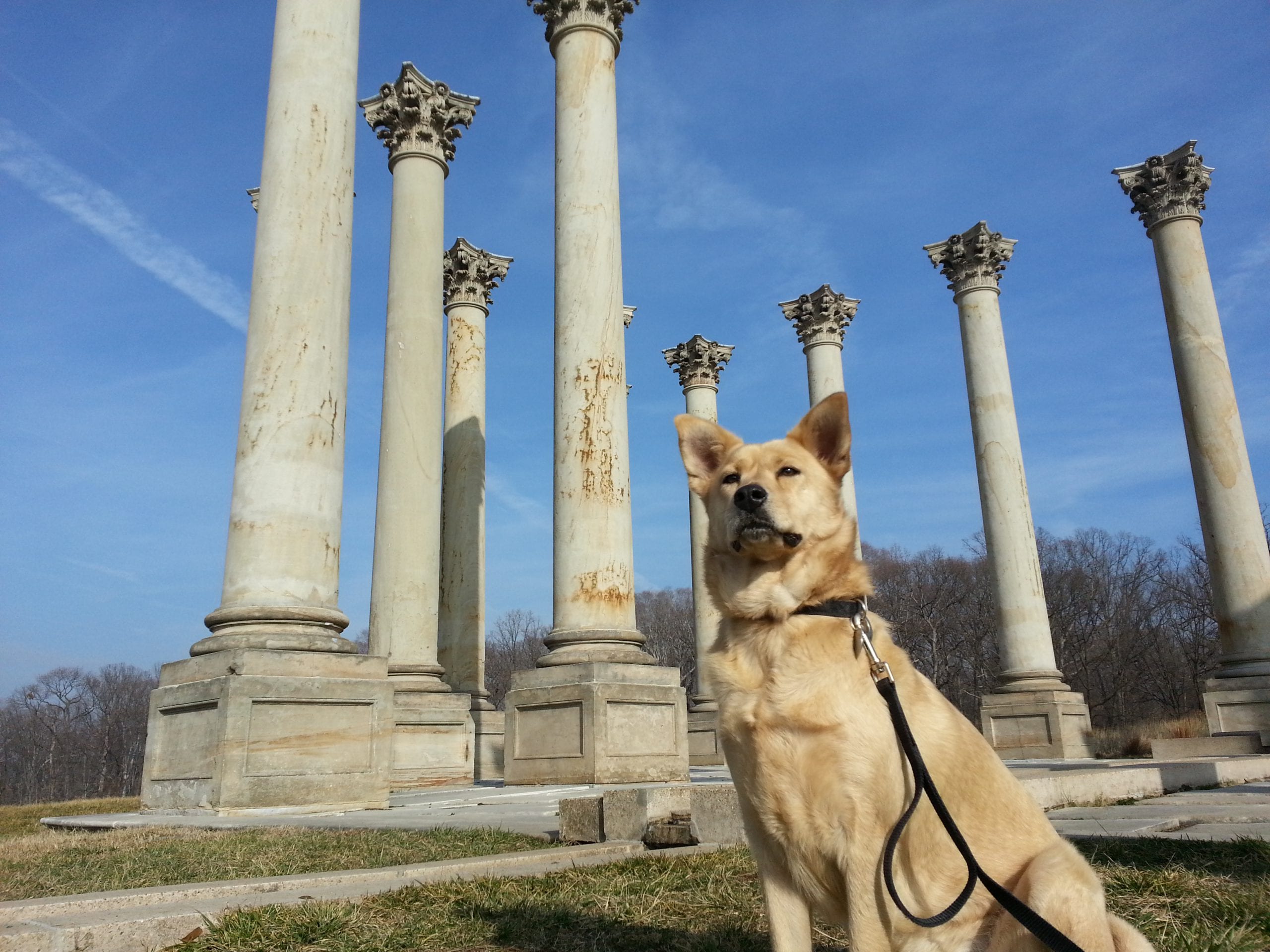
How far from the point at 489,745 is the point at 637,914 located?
24633 mm

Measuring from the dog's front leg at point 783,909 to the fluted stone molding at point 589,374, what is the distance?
15.7 metres

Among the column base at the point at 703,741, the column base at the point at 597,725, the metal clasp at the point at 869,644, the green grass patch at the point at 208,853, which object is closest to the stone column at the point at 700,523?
Result: the column base at the point at 703,741

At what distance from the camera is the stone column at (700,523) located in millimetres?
37969

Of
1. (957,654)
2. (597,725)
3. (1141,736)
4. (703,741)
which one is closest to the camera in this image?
(597,725)

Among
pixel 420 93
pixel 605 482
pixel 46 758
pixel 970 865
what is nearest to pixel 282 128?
pixel 605 482

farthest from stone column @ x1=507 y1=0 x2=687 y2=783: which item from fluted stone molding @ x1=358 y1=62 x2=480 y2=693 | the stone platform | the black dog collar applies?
the black dog collar

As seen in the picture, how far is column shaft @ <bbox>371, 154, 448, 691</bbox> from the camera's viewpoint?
26.0 m

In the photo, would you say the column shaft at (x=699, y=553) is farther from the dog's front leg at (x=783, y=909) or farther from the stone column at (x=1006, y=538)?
the dog's front leg at (x=783, y=909)

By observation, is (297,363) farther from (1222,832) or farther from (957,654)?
(957,654)

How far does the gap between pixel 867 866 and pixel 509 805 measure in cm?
1277

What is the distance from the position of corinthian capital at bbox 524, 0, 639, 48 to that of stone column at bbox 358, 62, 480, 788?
245 inches

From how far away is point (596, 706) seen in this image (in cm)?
1919

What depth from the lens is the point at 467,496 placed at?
3278 cm

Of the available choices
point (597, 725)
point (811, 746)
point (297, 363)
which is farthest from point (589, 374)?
point (811, 746)
